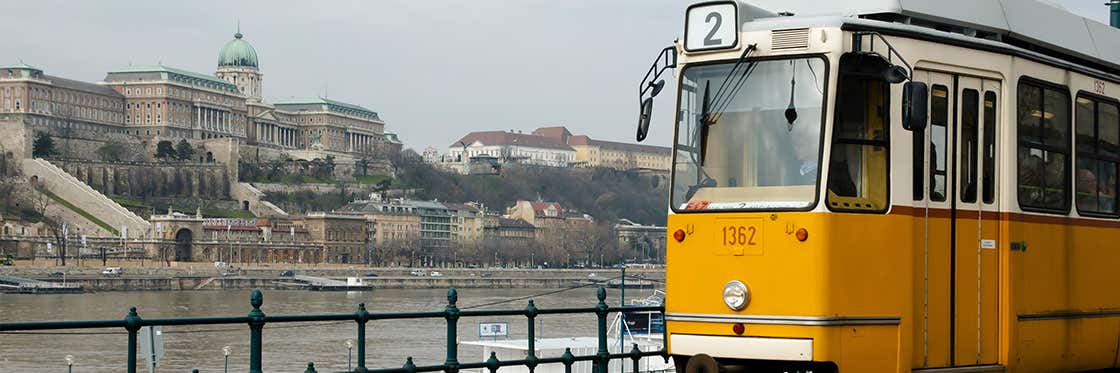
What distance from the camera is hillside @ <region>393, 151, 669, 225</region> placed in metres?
164

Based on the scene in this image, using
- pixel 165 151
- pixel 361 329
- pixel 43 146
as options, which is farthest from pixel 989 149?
pixel 165 151

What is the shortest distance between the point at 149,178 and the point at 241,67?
5322 cm

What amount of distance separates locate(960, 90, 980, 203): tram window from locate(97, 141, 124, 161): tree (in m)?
137

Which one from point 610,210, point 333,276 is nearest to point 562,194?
point 610,210

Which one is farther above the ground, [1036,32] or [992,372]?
[1036,32]

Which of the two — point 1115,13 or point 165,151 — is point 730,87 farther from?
point 165,151

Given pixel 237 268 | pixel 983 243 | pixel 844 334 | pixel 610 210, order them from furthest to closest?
pixel 610 210, pixel 237 268, pixel 983 243, pixel 844 334

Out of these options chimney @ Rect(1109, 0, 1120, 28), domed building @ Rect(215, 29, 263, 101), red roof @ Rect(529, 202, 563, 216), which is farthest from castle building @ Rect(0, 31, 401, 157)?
chimney @ Rect(1109, 0, 1120, 28)

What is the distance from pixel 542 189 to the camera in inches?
6855

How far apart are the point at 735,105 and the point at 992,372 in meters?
1.99

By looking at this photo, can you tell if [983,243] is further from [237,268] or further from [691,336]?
[237,268]

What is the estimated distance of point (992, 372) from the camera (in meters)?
8.48

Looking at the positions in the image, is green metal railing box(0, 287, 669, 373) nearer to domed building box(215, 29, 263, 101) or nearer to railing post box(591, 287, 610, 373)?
railing post box(591, 287, 610, 373)

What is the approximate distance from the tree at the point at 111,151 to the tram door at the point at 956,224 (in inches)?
5387
